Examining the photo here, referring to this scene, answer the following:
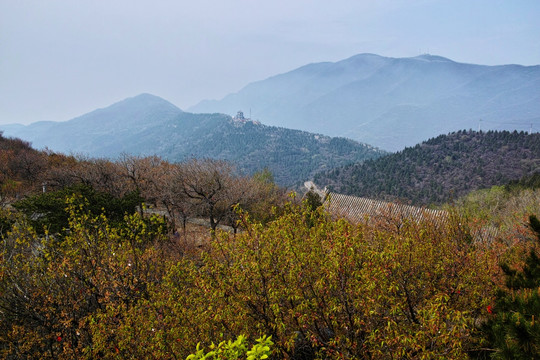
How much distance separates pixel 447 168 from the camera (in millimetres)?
86188

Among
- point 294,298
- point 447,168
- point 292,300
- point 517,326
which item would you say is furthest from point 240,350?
point 447,168

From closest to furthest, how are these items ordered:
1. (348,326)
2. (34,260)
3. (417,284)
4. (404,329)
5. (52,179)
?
(404,329) < (348,326) < (417,284) < (34,260) < (52,179)

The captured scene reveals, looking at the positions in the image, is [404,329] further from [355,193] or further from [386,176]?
[386,176]

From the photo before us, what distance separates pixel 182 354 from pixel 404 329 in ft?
13.8

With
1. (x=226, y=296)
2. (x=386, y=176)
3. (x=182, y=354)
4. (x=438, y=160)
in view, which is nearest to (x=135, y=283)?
(x=182, y=354)

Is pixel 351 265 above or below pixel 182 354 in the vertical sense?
above

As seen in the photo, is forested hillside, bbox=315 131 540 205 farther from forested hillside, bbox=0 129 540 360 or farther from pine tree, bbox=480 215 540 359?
pine tree, bbox=480 215 540 359

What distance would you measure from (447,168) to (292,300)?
3706 inches

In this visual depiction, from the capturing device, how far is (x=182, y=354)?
6203 mm

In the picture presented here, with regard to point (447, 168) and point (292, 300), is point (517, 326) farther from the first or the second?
point (447, 168)

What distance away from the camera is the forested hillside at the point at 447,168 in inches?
2968

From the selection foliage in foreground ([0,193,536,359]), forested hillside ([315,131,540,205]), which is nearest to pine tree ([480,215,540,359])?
foliage in foreground ([0,193,536,359])

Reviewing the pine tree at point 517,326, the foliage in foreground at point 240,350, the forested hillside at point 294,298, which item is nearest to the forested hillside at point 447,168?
the forested hillside at point 294,298

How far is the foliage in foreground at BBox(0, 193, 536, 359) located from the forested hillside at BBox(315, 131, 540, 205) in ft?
215
